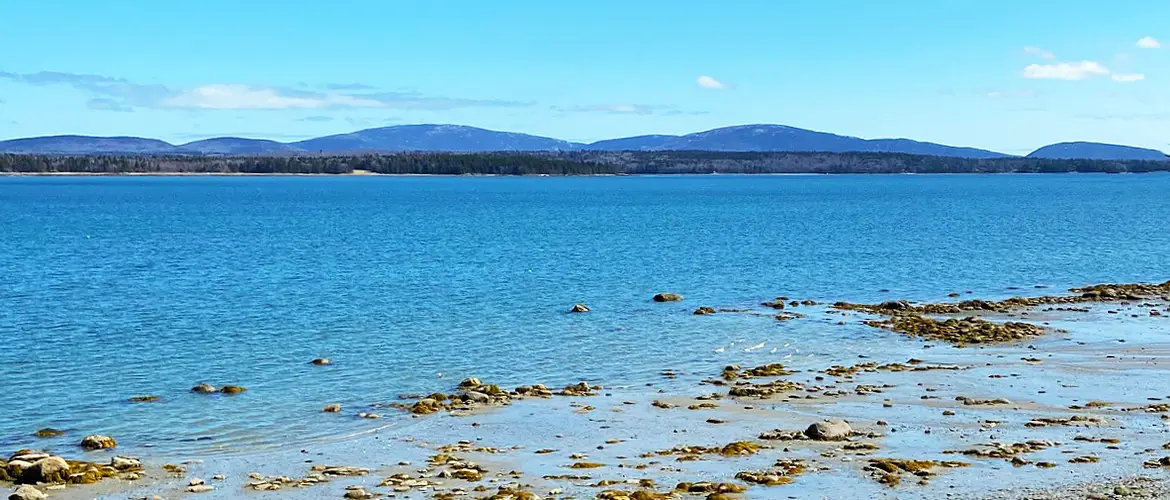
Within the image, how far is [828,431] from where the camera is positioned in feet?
67.2

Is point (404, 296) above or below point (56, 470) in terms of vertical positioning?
below

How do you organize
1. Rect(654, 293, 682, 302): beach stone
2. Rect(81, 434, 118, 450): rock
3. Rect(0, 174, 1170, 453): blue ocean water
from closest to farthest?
Rect(81, 434, 118, 450): rock → Rect(0, 174, 1170, 453): blue ocean water → Rect(654, 293, 682, 302): beach stone

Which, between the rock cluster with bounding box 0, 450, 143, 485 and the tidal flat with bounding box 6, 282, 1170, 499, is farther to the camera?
the rock cluster with bounding box 0, 450, 143, 485

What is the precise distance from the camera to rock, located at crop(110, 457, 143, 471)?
19.0 m

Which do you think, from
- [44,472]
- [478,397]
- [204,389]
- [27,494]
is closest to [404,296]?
[204,389]

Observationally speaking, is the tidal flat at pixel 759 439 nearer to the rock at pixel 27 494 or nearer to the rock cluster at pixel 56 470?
the rock cluster at pixel 56 470

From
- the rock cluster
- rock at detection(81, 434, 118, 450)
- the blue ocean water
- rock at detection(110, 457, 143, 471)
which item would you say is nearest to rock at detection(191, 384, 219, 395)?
the blue ocean water

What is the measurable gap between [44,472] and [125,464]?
139cm

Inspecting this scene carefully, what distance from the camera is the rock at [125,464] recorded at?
19.0 m

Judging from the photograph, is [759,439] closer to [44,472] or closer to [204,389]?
[44,472]

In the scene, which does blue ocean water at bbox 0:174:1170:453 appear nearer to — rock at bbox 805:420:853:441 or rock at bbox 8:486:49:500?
rock at bbox 8:486:49:500

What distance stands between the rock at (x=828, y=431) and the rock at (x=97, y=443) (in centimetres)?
1218

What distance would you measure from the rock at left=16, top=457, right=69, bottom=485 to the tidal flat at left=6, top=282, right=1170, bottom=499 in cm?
53

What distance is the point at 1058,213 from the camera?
4518 inches
